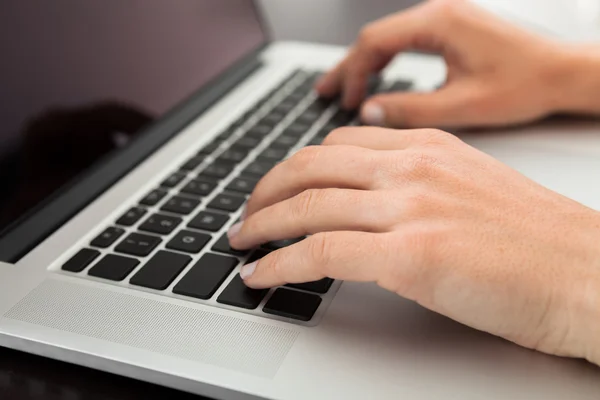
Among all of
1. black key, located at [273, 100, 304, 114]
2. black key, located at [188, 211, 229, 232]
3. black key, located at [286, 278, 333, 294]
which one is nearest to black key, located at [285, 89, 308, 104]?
black key, located at [273, 100, 304, 114]

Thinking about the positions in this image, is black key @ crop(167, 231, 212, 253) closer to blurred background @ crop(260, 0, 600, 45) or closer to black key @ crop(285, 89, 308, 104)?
black key @ crop(285, 89, 308, 104)

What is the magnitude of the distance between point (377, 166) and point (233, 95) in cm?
43

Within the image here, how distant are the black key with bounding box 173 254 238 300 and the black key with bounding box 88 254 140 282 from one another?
0.17 feet

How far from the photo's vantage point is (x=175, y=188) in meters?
0.66

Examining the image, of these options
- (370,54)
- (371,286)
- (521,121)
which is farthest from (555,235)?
(370,54)

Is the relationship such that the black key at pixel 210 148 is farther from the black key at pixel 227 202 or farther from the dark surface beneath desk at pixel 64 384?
the dark surface beneath desk at pixel 64 384

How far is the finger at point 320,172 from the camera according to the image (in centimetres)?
51

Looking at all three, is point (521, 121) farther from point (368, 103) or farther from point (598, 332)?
point (598, 332)

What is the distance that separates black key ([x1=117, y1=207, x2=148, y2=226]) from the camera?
597 mm

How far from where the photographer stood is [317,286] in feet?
1.62

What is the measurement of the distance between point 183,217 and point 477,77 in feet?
1.31

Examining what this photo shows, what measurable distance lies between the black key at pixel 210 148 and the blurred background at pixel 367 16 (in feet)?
1.50

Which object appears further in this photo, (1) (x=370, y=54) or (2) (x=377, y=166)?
(1) (x=370, y=54)

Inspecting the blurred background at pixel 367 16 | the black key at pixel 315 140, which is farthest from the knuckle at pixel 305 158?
the blurred background at pixel 367 16
